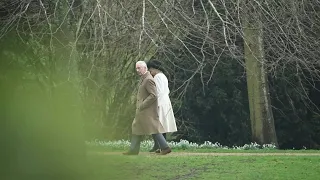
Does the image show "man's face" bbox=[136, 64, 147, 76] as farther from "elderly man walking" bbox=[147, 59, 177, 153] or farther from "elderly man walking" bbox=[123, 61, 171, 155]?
"elderly man walking" bbox=[147, 59, 177, 153]

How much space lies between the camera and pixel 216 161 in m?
8.66

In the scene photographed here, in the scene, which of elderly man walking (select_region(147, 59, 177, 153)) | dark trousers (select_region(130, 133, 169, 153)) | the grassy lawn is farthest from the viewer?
elderly man walking (select_region(147, 59, 177, 153))

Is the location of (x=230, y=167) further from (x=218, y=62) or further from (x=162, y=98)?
(x=218, y=62)

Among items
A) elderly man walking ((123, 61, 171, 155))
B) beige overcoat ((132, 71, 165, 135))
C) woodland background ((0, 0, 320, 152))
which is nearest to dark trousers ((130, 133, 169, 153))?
elderly man walking ((123, 61, 171, 155))

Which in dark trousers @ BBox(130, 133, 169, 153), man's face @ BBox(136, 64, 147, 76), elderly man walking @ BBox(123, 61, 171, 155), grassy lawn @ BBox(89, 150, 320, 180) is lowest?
grassy lawn @ BBox(89, 150, 320, 180)

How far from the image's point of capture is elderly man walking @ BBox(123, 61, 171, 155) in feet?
29.4

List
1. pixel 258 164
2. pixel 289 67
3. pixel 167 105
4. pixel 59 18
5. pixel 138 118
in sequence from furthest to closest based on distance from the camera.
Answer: pixel 289 67 → pixel 167 105 → pixel 138 118 → pixel 258 164 → pixel 59 18

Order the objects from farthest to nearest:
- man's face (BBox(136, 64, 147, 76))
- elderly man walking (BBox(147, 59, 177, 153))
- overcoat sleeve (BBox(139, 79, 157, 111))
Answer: elderly man walking (BBox(147, 59, 177, 153)), overcoat sleeve (BBox(139, 79, 157, 111)), man's face (BBox(136, 64, 147, 76))

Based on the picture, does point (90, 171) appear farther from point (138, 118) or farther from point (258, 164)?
point (138, 118)

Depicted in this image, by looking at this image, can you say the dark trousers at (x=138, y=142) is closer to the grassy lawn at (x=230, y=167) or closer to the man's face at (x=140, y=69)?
the grassy lawn at (x=230, y=167)

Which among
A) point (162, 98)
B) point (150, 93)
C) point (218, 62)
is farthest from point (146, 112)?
point (218, 62)

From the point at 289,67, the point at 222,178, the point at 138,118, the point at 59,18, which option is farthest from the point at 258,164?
the point at 289,67

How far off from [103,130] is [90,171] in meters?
0.22

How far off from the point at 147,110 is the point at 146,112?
0.03 meters
